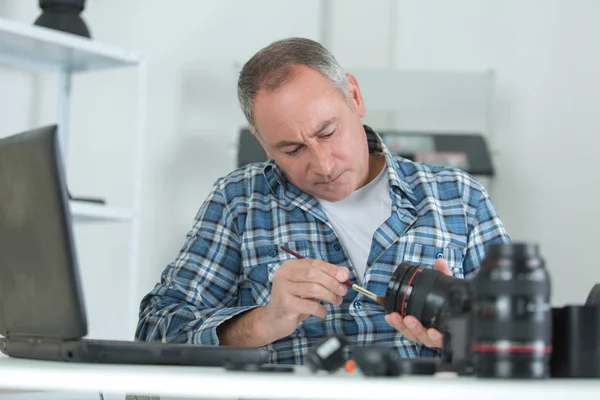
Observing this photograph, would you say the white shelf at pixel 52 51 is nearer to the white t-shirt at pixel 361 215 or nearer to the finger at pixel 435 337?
the white t-shirt at pixel 361 215

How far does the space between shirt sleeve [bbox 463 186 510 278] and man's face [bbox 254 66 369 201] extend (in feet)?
0.83

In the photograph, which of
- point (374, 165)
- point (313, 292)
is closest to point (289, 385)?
point (313, 292)

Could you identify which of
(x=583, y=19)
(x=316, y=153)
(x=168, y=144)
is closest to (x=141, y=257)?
(x=168, y=144)

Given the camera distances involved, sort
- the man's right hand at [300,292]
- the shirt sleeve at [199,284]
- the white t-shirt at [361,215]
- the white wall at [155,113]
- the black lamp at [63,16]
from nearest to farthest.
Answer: the man's right hand at [300,292] → the shirt sleeve at [199,284] → the white t-shirt at [361,215] → the black lamp at [63,16] → the white wall at [155,113]

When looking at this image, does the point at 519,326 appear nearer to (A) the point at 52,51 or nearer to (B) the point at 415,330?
(B) the point at 415,330

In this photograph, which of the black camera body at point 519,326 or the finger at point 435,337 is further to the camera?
the finger at point 435,337

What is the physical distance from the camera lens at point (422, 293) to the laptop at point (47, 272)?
0.20 meters

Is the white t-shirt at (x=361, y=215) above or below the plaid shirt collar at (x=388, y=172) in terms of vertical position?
below

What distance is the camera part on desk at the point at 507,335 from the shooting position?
0.81 metres

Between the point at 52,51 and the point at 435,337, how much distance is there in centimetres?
166

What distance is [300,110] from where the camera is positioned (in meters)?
1.60

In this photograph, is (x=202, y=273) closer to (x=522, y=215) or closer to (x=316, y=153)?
(x=316, y=153)

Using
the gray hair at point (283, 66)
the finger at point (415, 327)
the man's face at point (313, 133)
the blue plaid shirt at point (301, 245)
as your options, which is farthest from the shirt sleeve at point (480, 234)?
the finger at point (415, 327)

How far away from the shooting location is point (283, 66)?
163cm
